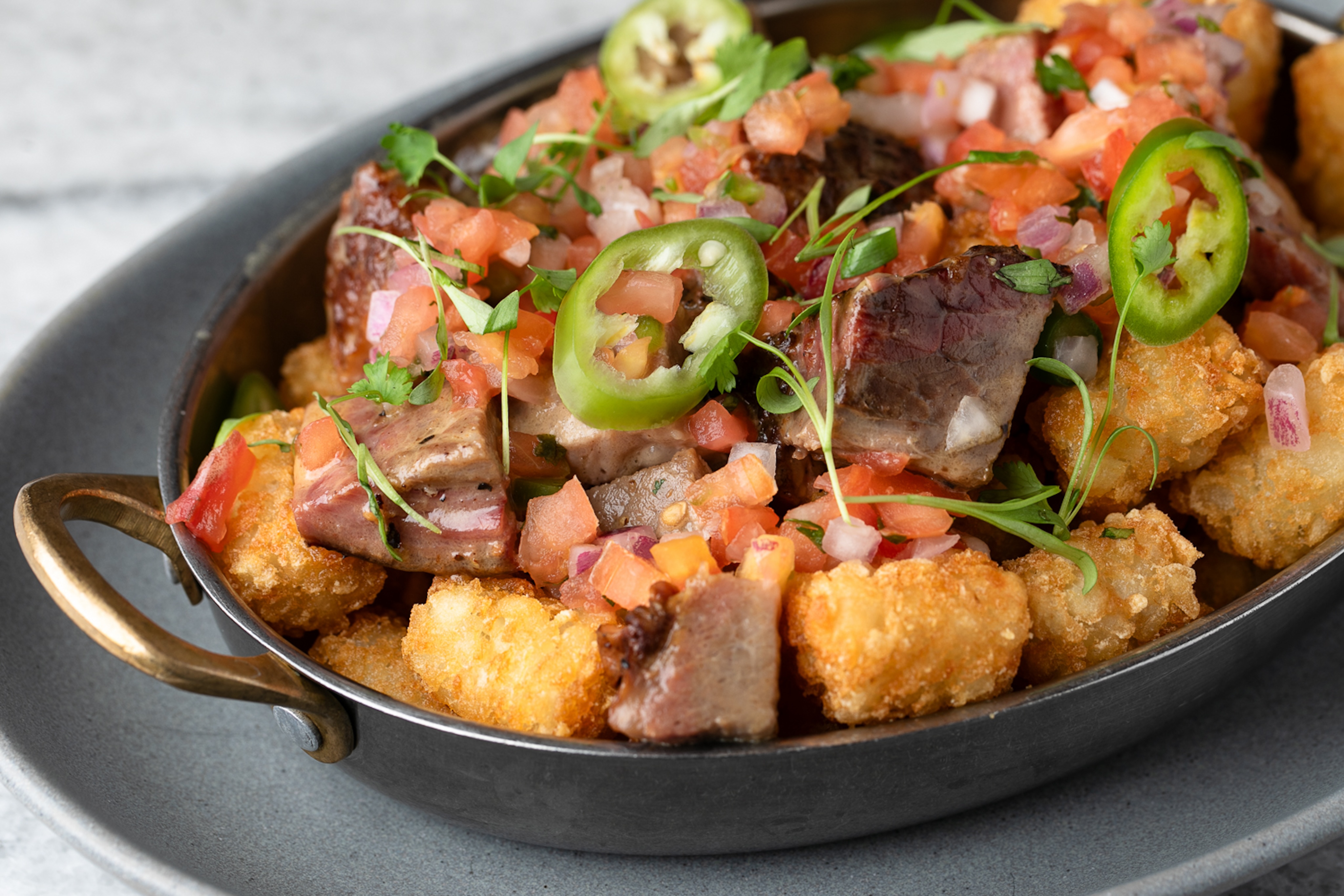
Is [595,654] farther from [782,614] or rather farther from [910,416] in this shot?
[910,416]

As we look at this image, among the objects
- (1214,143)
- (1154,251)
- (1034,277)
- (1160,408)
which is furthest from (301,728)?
(1214,143)

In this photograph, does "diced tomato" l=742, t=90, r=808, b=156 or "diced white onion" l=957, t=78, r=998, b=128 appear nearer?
"diced tomato" l=742, t=90, r=808, b=156

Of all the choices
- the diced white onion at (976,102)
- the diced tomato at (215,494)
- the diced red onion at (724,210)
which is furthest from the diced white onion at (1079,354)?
the diced tomato at (215,494)

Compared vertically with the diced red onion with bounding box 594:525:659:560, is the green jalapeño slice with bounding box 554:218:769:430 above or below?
above

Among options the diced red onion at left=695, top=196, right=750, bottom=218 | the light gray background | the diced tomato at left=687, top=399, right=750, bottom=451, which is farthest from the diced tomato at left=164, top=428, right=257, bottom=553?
the light gray background

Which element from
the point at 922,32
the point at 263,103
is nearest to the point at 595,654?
the point at 922,32

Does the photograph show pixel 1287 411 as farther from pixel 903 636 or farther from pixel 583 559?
pixel 583 559

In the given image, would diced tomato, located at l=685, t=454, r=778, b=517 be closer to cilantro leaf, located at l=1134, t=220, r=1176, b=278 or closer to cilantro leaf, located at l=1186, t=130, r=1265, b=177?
cilantro leaf, located at l=1134, t=220, r=1176, b=278
